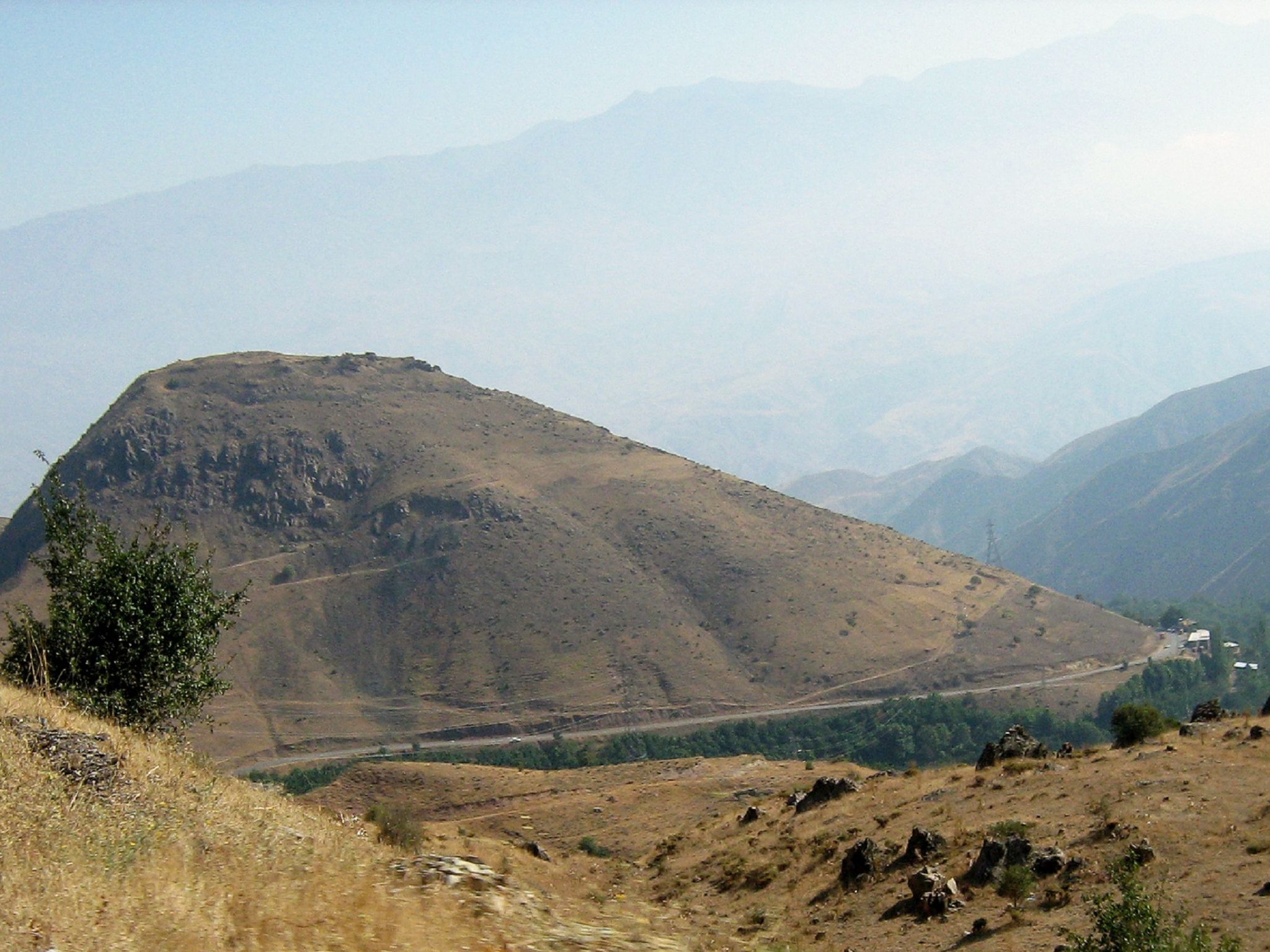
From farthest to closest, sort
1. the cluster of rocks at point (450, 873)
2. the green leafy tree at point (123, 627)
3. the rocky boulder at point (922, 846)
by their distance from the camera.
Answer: the green leafy tree at point (123, 627) < the rocky boulder at point (922, 846) < the cluster of rocks at point (450, 873)

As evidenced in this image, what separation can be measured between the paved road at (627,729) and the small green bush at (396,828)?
55.7m

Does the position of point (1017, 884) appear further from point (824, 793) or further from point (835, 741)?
point (835, 741)

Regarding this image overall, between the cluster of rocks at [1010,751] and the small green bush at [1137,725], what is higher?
the cluster of rocks at [1010,751]

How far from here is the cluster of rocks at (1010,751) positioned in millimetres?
24938

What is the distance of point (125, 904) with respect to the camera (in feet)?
26.8

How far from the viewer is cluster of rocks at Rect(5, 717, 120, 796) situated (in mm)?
11672

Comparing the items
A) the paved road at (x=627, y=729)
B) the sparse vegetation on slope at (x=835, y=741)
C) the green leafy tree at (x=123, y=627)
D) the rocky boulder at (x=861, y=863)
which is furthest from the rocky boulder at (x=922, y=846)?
the paved road at (x=627, y=729)

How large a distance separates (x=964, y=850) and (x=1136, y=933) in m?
7.95

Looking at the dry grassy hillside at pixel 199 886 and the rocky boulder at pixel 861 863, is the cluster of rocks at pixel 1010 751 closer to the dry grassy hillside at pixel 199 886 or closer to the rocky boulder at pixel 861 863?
the rocky boulder at pixel 861 863

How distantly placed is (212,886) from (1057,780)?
17.6 meters

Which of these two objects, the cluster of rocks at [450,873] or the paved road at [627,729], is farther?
the paved road at [627,729]

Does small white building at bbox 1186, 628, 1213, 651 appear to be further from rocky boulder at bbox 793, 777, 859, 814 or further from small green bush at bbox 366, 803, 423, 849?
small green bush at bbox 366, 803, 423, 849

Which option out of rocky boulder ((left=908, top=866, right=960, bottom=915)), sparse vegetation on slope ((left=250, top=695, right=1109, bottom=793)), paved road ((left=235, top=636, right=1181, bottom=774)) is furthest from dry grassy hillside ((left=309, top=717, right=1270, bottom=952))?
paved road ((left=235, top=636, right=1181, bottom=774))

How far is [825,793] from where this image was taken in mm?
25656
